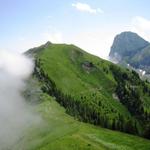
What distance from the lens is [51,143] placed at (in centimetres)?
11625

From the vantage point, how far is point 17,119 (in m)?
196

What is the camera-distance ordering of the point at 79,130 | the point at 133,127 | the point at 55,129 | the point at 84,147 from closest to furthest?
the point at 84,147 < the point at 79,130 < the point at 55,129 < the point at 133,127

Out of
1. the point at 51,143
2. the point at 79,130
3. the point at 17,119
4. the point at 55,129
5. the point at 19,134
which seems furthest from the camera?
the point at 17,119

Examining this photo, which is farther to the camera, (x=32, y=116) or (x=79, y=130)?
(x=32, y=116)

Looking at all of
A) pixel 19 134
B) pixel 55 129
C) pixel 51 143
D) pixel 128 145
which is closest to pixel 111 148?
pixel 128 145

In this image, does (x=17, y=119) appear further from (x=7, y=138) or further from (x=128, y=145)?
(x=128, y=145)

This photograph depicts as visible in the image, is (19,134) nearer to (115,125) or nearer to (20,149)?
(20,149)

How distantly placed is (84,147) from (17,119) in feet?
316

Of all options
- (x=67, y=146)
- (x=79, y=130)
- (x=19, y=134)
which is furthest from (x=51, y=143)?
(x=19, y=134)

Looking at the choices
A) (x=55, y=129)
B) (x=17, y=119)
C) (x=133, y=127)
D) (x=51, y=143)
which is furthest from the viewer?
(x=17, y=119)

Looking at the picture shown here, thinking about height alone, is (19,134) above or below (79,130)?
below

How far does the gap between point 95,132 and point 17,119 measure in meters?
76.8

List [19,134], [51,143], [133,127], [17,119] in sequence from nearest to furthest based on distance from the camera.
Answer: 1. [51,143]
2. [19,134]
3. [133,127]
4. [17,119]

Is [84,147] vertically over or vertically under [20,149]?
over
